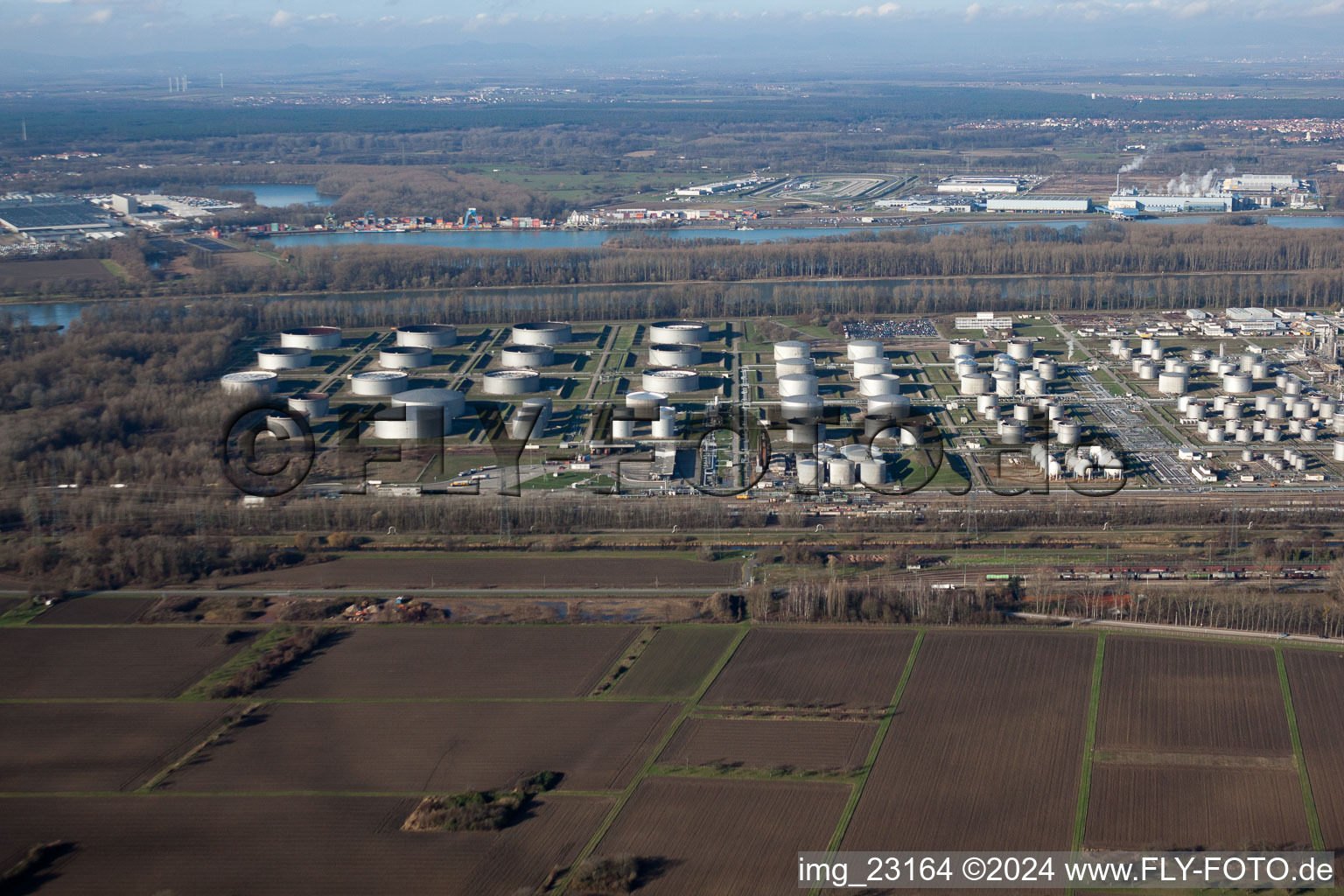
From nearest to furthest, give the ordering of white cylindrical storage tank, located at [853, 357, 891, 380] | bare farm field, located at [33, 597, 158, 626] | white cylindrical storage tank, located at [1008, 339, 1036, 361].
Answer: bare farm field, located at [33, 597, 158, 626], white cylindrical storage tank, located at [853, 357, 891, 380], white cylindrical storage tank, located at [1008, 339, 1036, 361]

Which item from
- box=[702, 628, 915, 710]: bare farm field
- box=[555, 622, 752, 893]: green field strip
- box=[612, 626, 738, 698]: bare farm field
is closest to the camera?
box=[555, 622, 752, 893]: green field strip

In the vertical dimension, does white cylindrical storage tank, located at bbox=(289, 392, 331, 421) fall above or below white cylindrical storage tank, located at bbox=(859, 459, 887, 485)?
above

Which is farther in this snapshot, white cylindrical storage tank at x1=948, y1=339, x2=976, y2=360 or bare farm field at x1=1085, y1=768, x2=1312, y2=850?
white cylindrical storage tank at x1=948, y1=339, x2=976, y2=360

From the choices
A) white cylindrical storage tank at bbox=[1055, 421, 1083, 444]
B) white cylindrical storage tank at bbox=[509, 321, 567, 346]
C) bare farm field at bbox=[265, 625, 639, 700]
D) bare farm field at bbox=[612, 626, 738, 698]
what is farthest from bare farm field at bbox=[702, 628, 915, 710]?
white cylindrical storage tank at bbox=[509, 321, 567, 346]

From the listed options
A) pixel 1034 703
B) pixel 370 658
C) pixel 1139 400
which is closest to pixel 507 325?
→ pixel 1139 400

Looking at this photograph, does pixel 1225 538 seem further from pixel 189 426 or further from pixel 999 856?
pixel 189 426

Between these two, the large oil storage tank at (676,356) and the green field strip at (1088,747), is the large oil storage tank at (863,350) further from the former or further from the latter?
the green field strip at (1088,747)

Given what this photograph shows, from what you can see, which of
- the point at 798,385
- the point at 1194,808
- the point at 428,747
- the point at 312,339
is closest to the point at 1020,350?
the point at 798,385

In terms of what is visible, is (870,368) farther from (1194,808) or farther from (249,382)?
(1194,808)

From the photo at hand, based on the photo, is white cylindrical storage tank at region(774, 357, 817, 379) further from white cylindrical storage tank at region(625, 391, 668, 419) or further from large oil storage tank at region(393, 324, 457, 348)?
large oil storage tank at region(393, 324, 457, 348)
